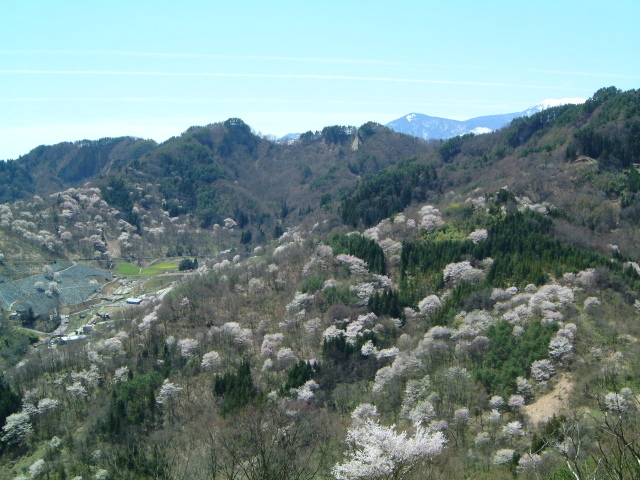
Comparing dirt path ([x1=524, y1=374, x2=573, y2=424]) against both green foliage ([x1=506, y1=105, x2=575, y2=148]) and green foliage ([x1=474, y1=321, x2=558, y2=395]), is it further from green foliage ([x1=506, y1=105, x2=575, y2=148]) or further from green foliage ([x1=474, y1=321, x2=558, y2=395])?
green foliage ([x1=506, y1=105, x2=575, y2=148])

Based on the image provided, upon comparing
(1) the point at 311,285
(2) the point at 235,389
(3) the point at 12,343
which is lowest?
(3) the point at 12,343

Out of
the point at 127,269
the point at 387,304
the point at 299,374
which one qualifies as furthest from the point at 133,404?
the point at 127,269

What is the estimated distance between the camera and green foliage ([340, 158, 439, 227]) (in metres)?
71.6

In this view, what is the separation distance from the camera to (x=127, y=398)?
118 ft

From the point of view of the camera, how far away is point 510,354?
1299 inches

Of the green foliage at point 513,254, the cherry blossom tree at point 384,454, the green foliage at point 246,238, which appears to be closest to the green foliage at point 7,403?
the cherry blossom tree at point 384,454

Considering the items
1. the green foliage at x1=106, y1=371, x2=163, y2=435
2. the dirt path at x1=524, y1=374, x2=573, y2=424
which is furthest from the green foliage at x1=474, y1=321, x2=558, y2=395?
the green foliage at x1=106, y1=371, x2=163, y2=435

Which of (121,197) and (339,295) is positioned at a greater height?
(121,197)

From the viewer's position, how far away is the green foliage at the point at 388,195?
71.6m

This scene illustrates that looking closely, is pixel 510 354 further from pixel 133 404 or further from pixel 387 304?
pixel 133 404

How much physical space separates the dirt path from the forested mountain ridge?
15cm

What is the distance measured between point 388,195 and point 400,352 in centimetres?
3958

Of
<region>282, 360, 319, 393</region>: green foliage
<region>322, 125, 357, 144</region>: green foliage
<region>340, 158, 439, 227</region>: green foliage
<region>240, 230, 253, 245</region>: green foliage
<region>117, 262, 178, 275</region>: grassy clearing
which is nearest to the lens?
<region>282, 360, 319, 393</region>: green foliage

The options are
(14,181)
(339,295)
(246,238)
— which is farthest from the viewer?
(14,181)
